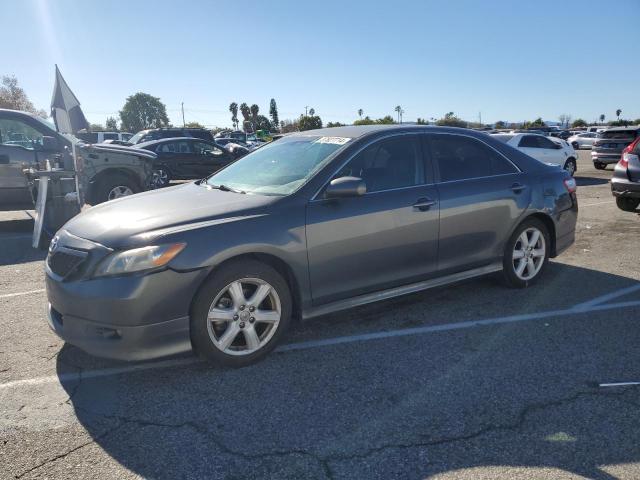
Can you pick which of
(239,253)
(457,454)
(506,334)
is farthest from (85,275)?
(506,334)

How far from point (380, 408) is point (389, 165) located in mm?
2094

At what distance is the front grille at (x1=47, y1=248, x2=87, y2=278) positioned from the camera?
3.35m

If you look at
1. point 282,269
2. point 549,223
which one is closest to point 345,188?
point 282,269

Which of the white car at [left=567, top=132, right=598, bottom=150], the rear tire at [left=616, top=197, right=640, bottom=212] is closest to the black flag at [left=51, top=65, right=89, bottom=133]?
the rear tire at [left=616, top=197, right=640, bottom=212]

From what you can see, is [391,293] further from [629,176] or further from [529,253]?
[629,176]

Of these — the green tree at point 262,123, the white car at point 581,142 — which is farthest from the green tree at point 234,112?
the white car at point 581,142

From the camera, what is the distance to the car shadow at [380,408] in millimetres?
2551

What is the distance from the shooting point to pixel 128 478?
8.00 feet

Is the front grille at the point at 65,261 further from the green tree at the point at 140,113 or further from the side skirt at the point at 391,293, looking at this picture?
the green tree at the point at 140,113

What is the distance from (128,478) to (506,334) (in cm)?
290

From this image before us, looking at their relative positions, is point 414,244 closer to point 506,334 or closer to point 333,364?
point 506,334

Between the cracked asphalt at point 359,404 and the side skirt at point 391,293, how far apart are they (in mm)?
269

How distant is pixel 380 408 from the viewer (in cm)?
302

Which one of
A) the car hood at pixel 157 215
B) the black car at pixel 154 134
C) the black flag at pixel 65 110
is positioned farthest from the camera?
the black car at pixel 154 134
